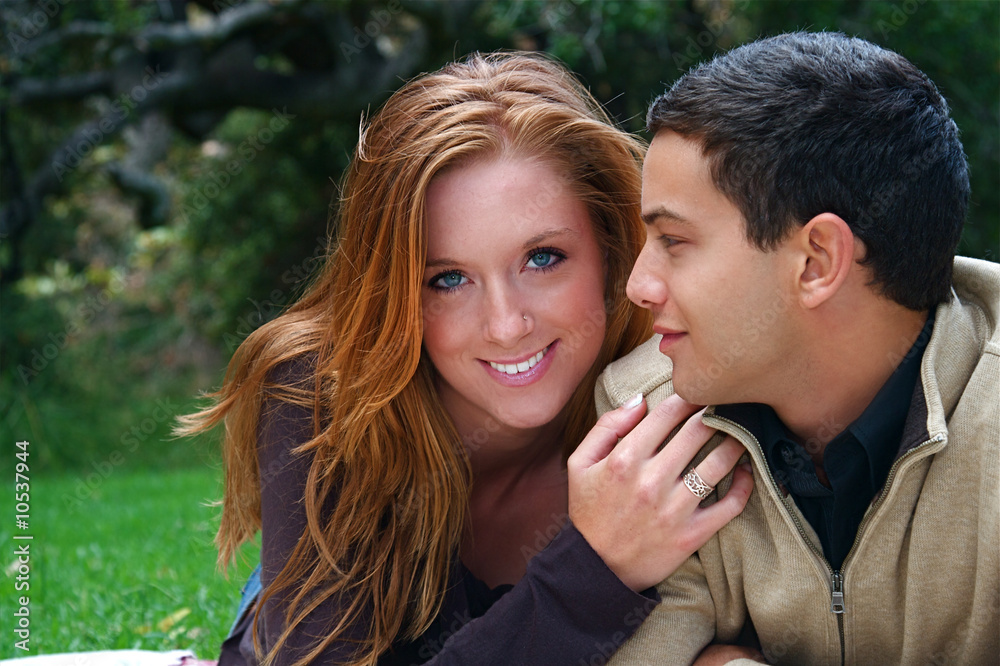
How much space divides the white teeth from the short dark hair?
2.47 feet

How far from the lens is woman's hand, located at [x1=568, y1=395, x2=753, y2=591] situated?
216 centimetres

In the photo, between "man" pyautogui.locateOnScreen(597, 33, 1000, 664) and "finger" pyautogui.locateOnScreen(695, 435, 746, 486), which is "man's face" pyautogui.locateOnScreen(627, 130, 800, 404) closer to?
"man" pyautogui.locateOnScreen(597, 33, 1000, 664)

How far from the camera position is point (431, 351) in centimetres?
261

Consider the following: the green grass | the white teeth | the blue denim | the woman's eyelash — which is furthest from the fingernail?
the green grass

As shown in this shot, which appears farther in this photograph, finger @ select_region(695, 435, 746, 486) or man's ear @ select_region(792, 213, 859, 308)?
finger @ select_region(695, 435, 746, 486)

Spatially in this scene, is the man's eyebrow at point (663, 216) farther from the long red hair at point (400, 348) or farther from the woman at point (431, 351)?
the long red hair at point (400, 348)

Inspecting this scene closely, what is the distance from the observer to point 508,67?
112 inches

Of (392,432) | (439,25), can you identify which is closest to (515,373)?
(392,432)

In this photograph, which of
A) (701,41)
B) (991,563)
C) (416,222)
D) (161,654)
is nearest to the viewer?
(991,563)

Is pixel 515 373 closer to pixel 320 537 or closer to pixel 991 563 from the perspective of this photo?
pixel 320 537

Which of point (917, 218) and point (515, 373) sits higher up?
point (917, 218)

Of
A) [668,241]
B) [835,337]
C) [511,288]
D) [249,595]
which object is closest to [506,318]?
[511,288]

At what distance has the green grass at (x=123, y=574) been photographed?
357 centimetres

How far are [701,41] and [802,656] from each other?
253 inches
